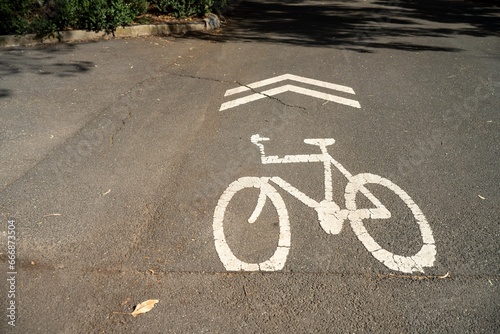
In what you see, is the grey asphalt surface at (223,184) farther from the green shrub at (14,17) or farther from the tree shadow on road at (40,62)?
the green shrub at (14,17)

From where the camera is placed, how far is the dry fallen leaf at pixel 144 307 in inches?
117

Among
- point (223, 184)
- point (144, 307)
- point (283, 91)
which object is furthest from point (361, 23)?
point (144, 307)

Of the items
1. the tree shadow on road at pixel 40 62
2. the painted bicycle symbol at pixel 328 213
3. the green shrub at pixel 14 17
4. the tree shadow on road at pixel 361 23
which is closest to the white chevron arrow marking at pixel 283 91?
the painted bicycle symbol at pixel 328 213

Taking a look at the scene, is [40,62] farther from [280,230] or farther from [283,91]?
[280,230]

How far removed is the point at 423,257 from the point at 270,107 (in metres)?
3.57

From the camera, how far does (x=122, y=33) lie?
10602 millimetres

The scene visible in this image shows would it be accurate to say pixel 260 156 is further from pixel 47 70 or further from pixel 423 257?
pixel 47 70

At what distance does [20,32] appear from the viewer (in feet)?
31.7

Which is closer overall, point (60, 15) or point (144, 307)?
point (144, 307)

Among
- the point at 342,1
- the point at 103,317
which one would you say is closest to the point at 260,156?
the point at 103,317

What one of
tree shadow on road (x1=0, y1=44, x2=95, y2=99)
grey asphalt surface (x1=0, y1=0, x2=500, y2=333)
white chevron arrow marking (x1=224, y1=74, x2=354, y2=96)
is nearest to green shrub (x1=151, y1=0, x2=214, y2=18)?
grey asphalt surface (x1=0, y1=0, x2=500, y2=333)

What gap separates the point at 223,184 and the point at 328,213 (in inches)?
44.7

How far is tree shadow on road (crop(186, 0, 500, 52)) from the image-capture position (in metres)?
10.7

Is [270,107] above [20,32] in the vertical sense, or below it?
below
